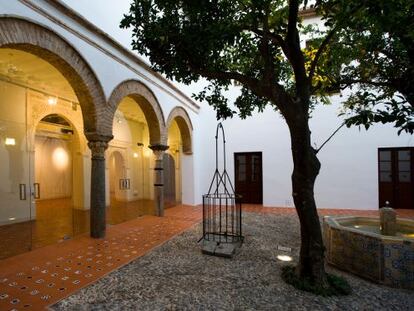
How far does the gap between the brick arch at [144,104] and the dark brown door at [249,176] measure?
382 centimetres

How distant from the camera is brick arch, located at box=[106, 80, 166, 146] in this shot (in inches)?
230

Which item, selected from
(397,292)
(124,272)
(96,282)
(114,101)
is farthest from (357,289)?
(114,101)

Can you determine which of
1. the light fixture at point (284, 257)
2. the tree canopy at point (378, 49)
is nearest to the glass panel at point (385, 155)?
the tree canopy at point (378, 49)

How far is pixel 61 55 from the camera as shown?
448cm

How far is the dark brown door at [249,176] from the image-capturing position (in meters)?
10.4

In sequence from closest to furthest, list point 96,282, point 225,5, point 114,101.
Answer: point 225,5, point 96,282, point 114,101

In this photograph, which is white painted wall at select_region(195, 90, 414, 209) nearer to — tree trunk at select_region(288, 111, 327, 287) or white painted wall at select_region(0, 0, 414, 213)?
white painted wall at select_region(0, 0, 414, 213)

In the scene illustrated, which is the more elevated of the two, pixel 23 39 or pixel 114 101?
pixel 23 39

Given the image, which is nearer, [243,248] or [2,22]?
[2,22]

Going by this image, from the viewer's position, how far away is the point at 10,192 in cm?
645

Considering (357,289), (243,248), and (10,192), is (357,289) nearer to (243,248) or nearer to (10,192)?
(243,248)

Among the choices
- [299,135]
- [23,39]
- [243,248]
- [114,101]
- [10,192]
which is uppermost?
[23,39]

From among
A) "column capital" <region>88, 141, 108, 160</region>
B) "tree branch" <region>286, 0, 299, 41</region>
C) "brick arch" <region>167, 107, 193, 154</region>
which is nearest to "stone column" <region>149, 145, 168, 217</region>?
"brick arch" <region>167, 107, 193, 154</region>

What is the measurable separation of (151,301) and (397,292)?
315 cm
